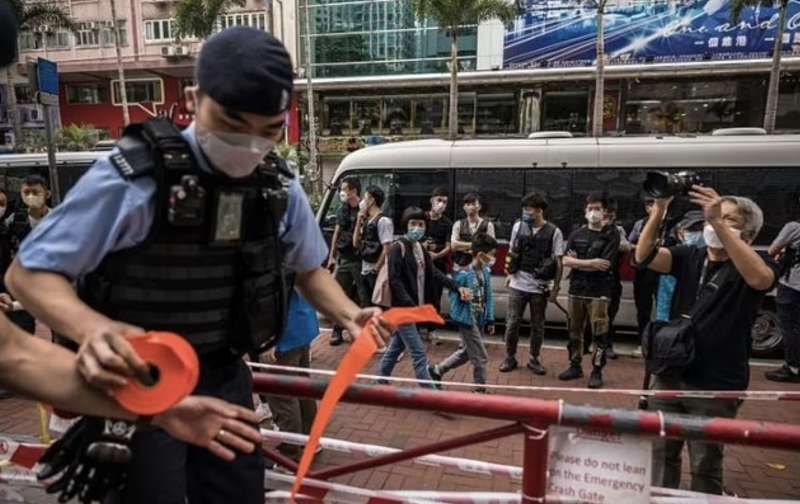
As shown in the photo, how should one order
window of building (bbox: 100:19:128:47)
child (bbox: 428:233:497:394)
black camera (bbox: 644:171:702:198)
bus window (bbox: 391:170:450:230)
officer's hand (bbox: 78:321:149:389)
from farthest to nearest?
1. window of building (bbox: 100:19:128:47)
2. bus window (bbox: 391:170:450:230)
3. child (bbox: 428:233:497:394)
4. black camera (bbox: 644:171:702:198)
5. officer's hand (bbox: 78:321:149:389)

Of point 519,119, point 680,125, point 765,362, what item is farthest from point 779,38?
point 765,362

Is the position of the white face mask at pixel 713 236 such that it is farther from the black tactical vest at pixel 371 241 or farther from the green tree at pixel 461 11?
the green tree at pixel 461 11

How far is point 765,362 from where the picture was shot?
20.3ft

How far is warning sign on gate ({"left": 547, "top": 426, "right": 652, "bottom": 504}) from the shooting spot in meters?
1.72

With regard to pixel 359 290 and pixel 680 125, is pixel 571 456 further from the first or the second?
pixel 680 125

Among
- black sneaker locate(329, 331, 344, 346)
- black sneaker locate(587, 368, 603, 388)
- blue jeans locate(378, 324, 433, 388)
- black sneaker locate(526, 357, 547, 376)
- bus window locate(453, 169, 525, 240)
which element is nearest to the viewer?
blue jeans locate(378, 324, 433, 388)

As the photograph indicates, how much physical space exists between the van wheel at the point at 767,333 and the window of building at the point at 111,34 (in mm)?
31521

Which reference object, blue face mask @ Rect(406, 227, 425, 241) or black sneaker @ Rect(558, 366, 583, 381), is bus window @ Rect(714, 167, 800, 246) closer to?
black sneaker @ Rect(558, 366, 583, 381)

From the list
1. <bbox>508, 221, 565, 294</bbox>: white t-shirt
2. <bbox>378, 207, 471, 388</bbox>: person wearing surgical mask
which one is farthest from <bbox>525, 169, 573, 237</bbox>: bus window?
<bbox>378, 207, 471, 388</bbox>: person wearing surgical mask

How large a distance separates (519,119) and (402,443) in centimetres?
2041

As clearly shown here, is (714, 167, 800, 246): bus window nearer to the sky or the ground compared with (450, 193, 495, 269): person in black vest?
nearer to the sky

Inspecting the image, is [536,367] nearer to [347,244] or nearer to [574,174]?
[574,174]

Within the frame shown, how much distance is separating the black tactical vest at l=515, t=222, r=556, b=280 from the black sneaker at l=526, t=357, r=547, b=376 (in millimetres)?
866

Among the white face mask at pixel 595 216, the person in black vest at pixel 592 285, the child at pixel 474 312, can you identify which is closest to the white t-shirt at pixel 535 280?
the person in black vest at pixel 592 285
